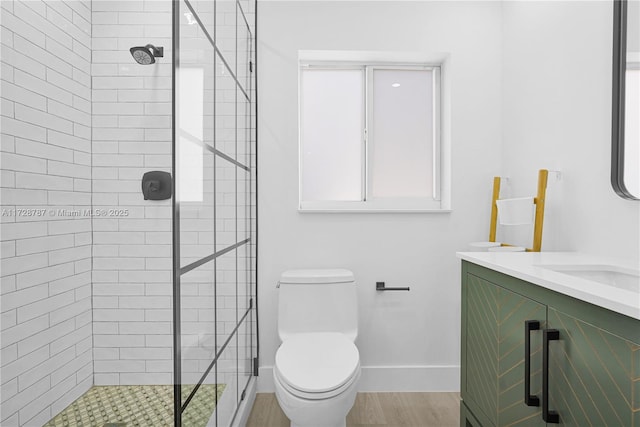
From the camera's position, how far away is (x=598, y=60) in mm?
1540

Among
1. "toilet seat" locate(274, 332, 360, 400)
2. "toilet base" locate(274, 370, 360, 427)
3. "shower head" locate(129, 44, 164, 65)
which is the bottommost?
"toilet base" locate(274, 370, 360, 427)

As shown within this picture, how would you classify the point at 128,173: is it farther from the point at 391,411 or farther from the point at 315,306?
the point at 391,411

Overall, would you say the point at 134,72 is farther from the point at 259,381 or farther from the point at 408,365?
the point at 408,365

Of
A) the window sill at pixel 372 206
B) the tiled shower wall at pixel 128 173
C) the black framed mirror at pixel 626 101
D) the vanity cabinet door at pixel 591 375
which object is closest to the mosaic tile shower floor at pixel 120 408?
the tiled shower wall at pixel 128 173

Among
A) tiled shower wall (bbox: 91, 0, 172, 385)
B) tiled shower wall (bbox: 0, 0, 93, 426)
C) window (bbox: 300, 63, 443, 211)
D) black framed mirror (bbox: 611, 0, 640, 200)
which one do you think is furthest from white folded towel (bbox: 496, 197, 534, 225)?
tiled shower wall (bbox: 0, 0, 93, 426)

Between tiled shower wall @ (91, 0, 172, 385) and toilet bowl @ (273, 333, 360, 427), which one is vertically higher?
tiled shower wall @ (91, 0, 172, 385)

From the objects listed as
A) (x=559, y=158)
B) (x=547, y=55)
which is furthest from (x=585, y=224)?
(x=547, y=55)

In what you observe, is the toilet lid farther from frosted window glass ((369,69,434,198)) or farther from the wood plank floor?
frosted window glass ((369,69,434,198))

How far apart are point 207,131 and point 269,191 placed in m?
0.96

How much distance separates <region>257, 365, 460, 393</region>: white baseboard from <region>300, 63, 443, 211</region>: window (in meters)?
0.99

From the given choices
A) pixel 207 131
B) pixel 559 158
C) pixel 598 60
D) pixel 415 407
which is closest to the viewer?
pixel 207 131

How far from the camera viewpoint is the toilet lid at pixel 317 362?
1467 millimetres

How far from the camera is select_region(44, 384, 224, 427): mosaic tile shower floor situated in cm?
190

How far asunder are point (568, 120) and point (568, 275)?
36.3 inches
